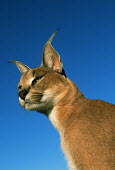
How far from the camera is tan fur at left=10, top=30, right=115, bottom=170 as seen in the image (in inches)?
424

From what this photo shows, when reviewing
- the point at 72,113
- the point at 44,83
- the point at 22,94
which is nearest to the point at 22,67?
the point at 44,83

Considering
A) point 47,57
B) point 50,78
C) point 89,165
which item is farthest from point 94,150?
point 47,57

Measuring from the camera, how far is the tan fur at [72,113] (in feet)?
35.3

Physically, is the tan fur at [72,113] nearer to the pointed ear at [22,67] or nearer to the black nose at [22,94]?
the black nose at [22,94]

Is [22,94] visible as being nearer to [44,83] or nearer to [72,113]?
[44,83]

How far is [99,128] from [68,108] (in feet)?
4.77

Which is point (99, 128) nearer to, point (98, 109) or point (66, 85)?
point (98, 109)

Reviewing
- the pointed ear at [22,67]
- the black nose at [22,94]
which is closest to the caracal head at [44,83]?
the black nose at [22,94]

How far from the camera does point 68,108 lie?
1203cm

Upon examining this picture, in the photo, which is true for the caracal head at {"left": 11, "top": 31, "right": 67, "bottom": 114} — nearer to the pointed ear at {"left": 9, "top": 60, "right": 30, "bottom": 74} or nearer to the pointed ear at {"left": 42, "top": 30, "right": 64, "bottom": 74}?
the pointed ear at {"left": 42, "top": 30, "right": 64, "bottom": 74}

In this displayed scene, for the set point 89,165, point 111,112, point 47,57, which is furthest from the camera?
point 47,57

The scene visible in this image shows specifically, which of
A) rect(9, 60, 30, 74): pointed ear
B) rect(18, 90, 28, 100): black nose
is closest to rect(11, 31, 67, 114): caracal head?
rect(18, 90, 28, 100): black nose

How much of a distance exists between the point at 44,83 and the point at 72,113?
148 cm

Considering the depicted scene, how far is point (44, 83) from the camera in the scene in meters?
12.1
